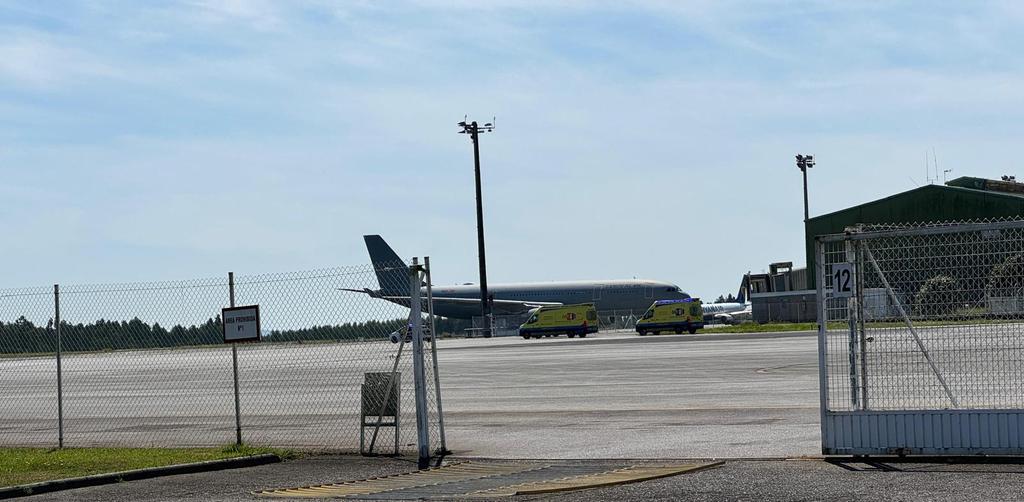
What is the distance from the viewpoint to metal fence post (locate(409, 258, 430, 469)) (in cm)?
1262

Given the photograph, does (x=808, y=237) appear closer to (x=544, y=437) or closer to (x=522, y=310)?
(x=522, y=310)

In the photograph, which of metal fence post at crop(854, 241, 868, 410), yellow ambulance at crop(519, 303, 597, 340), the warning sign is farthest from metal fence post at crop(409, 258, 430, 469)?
yellow ambulance at crop(519, 303, 597, 340)

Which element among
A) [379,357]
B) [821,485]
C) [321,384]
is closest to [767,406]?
[379,357]

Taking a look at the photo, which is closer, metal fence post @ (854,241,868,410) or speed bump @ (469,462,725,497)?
speed bump @ (469,462,725,497)

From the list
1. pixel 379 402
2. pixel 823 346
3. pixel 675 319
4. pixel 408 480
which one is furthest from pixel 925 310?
pixel 675 319

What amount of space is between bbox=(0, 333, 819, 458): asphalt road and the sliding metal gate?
98cm

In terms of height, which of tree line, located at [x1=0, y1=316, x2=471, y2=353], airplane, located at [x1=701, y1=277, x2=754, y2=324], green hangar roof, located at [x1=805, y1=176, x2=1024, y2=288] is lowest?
airplane, located at [x1=701, y1=277, x2=754, y2=324]

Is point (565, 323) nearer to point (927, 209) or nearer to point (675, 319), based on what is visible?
point (675, 319)

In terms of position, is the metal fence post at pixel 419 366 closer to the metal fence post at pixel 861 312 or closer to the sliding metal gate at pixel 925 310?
the sliding metal gate at pixel 925 310

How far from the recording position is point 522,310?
9731 centimetres

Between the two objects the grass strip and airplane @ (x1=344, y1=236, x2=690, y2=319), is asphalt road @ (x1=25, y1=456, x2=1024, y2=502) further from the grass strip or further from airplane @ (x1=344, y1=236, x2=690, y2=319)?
airplane @ (x1=344, y1=236, x2=690, y2=319)

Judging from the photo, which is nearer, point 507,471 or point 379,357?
point 507,471

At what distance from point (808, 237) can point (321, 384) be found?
59387mm

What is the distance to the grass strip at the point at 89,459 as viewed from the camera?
12.2 meters
